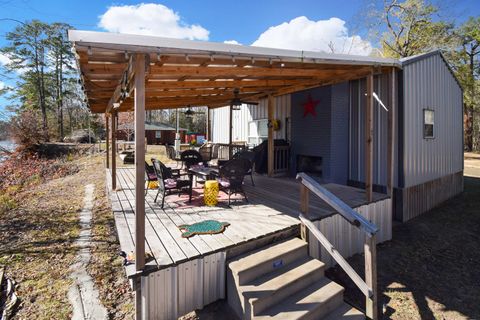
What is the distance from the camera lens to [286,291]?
304 centimetres

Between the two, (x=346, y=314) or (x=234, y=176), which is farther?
(x=234, y=176)

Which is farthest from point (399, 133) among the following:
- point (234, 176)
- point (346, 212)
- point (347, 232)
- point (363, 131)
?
point (234, 176)

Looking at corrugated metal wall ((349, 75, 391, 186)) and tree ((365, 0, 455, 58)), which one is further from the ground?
tree ((365, 0, 455, 58))

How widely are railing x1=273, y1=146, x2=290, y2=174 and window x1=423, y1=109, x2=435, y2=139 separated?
353 centimetres

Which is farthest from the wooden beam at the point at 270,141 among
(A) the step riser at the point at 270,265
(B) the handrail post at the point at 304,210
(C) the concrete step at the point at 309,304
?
(C) the concrete step at the point at 309,304

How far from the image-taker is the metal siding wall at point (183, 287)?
110 inches

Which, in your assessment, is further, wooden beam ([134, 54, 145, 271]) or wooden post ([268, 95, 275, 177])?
wooden post ([268, 95, 275, 177])

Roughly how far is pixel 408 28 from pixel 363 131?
16946mm

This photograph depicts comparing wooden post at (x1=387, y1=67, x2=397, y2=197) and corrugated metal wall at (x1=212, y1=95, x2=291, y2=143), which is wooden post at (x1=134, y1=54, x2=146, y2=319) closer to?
A: wooden post at (x1=387, y1=67, x2=397, y2=197)

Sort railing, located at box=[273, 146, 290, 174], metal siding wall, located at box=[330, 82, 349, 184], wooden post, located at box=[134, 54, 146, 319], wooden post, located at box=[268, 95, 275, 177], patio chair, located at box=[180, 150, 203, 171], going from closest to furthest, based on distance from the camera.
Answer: wooden post, located at box=[134, 54, 146, 319], metal siding wall, located at box=[330, 82, 349, 184], patio chair, located at box=[180, 150, 203, 171], wooden post, located at box=[268, 95, 275, 177], railing, located at box=[273, 146, 290, 174]

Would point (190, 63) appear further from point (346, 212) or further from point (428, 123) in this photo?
point (428, 123)

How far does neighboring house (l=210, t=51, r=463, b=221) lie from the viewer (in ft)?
20.4

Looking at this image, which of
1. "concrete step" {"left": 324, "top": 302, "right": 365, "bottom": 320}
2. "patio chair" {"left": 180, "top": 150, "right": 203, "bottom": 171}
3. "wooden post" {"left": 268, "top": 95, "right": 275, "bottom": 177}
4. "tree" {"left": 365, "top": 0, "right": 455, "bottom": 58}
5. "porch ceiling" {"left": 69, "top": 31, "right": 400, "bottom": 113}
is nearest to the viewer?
"porch ceiling" {"left": 69, "top": 31, "right": 400, "bottom": 113}

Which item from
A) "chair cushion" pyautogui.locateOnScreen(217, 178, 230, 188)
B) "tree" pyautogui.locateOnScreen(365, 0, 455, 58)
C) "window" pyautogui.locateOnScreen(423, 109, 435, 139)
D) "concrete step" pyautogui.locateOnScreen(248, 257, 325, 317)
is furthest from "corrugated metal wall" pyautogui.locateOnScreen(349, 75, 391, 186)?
"tree" pyautogui.locateOnScreen(365, 0, 455, 58)
